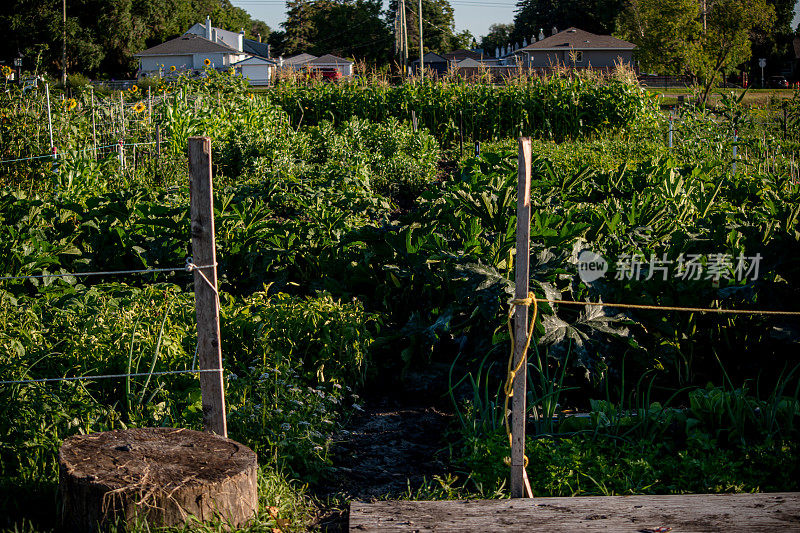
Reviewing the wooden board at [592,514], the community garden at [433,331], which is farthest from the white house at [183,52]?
the wooden board at [592,514]

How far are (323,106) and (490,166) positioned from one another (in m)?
13.0

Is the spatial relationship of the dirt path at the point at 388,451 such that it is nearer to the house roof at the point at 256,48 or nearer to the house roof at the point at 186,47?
the house roof at the point at 186,47

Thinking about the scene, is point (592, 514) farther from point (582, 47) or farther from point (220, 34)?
point (220, 34)

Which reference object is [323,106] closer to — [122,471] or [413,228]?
[413,228]

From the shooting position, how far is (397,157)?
11320 mm

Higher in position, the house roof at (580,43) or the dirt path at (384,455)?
the house roof at (580,43)

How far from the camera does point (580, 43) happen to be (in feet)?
187

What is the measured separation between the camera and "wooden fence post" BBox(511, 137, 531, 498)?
3.07m

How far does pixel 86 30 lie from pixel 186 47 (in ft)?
34.4

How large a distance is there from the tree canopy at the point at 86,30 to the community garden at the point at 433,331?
48.9 meters

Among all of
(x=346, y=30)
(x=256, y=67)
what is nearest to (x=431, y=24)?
(x=346, y=30)

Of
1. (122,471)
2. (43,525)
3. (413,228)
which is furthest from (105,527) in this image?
(413,228)

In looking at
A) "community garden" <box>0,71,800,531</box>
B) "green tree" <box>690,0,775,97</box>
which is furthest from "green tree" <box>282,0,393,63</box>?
"community garden" <box>0,71,800,531</box>

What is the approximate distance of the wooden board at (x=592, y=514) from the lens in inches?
109
